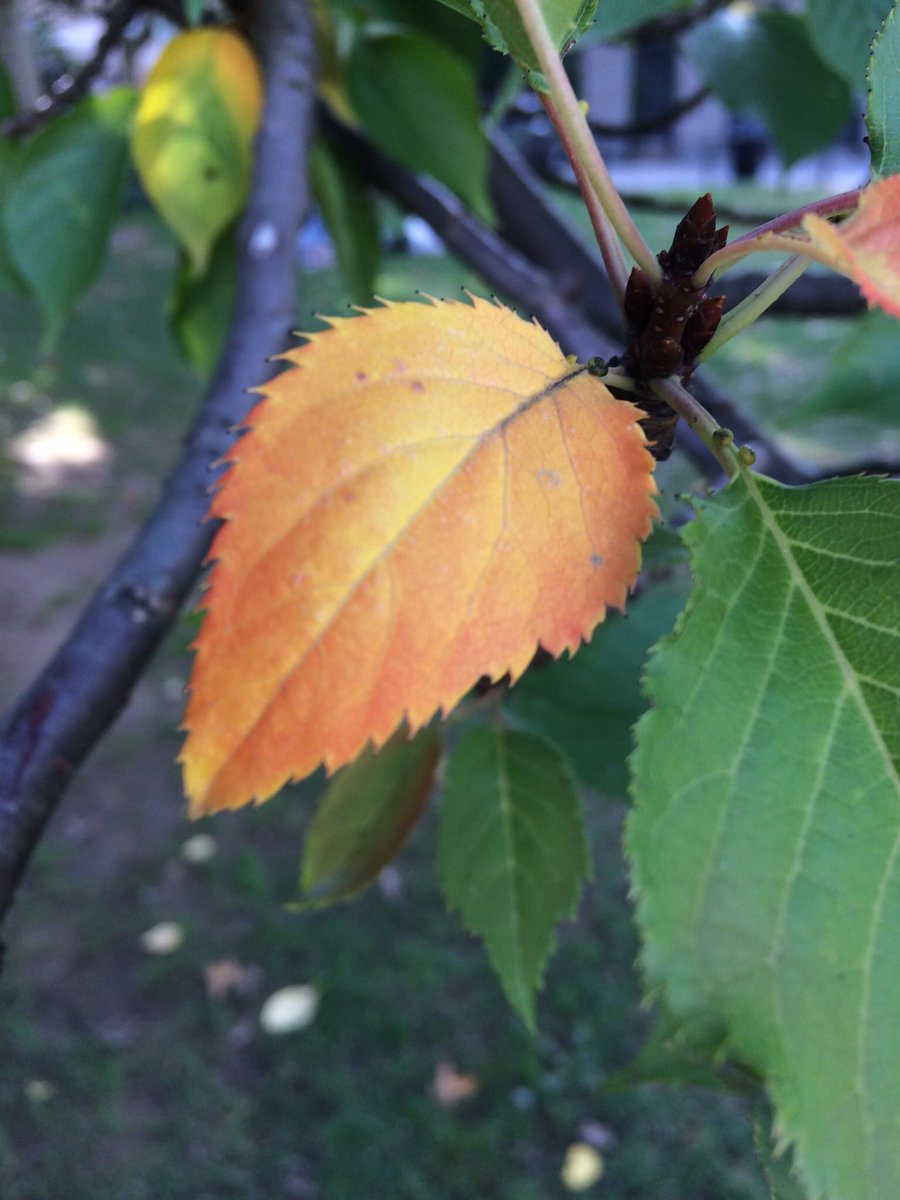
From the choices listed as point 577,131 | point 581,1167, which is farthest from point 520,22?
point 581,1167

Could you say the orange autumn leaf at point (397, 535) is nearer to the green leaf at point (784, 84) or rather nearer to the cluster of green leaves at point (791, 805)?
the cluster of green leaves at point (791, 805)

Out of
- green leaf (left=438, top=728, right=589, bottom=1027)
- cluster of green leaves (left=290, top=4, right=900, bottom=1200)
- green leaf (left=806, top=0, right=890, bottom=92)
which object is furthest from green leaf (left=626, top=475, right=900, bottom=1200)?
green leaf (left=806, top=0, right=890, bottom=92)

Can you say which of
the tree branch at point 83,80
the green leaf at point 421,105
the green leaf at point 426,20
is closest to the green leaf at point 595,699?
the green leaf at point 421,105

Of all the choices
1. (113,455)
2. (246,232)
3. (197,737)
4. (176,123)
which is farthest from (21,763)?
(113,455)

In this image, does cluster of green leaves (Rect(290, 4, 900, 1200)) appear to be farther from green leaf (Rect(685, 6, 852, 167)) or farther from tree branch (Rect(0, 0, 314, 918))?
green leaf (Rect(685, 6, 852, 167))

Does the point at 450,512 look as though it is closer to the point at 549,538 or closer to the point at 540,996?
the point at 549,538
